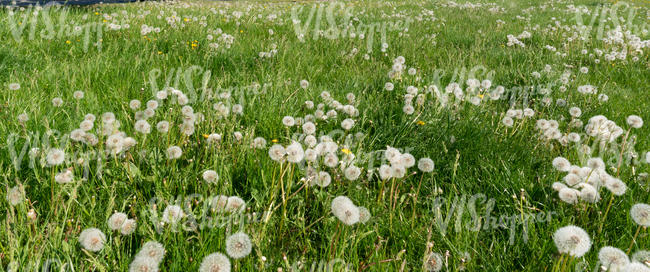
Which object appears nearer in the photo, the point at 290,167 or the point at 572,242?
the point at 572,242

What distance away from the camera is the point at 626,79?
4.63 m

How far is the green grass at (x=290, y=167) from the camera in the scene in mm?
1518

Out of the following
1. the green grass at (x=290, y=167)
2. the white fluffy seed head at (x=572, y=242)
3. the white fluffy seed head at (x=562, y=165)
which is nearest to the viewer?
the white fluffy seed head at (x=572, y=242)

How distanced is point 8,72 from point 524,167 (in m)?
4.23

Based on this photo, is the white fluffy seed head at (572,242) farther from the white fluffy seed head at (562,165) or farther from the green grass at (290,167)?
the white fluffy seed head at (562,165)

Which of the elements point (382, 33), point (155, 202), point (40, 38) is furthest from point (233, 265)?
point (382, 33)

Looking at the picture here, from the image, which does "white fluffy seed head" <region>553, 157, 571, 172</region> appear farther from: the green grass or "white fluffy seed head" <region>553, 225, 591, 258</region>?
"white fluffy seed head" <region>553, 225, 591, 258</region>

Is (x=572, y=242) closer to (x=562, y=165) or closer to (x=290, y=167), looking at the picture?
(x=562, y=165)

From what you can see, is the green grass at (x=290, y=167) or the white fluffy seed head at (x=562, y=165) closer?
the green grass at (x=290, y=167)

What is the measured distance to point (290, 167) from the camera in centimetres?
190

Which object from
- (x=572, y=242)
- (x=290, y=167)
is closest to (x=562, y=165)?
(x=572, y=242)

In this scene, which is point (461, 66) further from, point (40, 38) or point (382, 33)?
point (40, 38)

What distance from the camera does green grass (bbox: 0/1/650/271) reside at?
4.98ft

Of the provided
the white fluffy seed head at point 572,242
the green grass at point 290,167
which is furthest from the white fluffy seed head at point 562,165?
the white fluffy seed head at point 572,242
